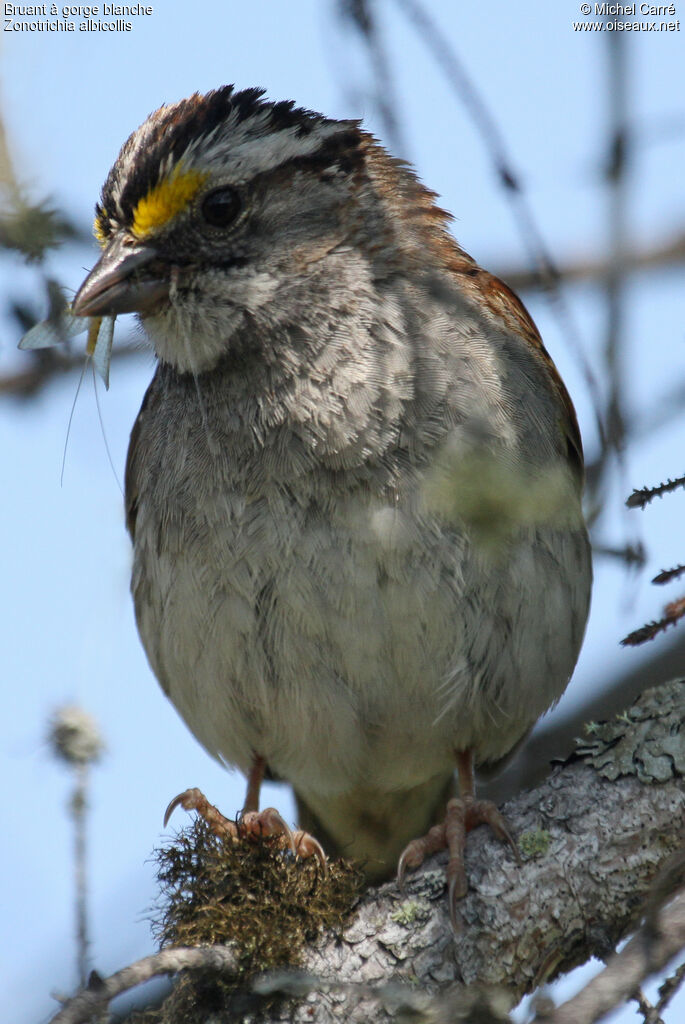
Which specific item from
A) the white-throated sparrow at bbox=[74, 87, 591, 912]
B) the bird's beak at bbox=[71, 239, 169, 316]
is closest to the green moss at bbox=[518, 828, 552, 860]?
the white-throated sparrow at bbox=[74, 87, 591, 912]

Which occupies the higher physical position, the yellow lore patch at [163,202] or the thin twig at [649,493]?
the yellow lore patch at [163,202]

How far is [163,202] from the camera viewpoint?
414 cm

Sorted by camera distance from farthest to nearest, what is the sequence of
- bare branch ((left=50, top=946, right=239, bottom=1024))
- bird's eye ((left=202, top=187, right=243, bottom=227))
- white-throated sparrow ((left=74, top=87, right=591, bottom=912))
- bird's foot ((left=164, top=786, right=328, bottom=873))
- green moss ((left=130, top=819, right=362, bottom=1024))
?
1. bird's eye ((left=202, top=187, right=243, bottom=227))
2. white-throated sparrow ((left=74, top=87, right=591, bottom=912))
3. bird's foot ((left=164, top=786, right=328, bottom=873))
4. green moss ((left=130, top=819, right=362, bottom=1024))
5. bare branch ((left=50, top=946, right=239, bottom=1024))

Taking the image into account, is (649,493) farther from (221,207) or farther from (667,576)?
(221,207)

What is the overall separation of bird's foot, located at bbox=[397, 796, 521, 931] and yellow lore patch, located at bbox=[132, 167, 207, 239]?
2177 mm

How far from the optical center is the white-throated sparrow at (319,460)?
4.07 m

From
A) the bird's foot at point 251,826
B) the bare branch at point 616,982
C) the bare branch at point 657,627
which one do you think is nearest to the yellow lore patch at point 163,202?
the bird's foot at point 251,826

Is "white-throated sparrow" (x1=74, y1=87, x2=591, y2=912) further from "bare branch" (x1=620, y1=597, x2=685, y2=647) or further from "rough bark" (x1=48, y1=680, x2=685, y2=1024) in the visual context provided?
"bare branch" (x1=620, y1=597, x2=685, y2=647)

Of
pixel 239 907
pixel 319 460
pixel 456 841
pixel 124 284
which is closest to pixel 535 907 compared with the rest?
pixel 456 841

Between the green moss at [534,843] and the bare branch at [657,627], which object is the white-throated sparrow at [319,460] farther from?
the bare branch at [657,627]

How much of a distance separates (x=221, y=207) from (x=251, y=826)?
209 cm

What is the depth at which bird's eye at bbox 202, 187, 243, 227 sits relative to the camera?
13.9ft

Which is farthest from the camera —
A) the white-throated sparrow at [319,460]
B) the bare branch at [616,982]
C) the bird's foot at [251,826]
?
the white-throated sparrow at [319,460]

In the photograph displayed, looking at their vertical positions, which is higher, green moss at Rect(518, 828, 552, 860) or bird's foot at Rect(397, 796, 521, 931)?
bird's foot at Rect(397, 796, 521, 931)
